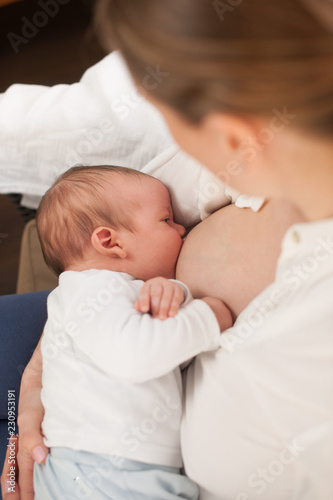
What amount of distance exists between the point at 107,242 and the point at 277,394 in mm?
464

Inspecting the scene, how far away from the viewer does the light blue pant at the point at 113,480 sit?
81cm

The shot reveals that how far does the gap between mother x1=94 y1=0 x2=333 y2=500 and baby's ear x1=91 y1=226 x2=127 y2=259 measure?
0.28 m

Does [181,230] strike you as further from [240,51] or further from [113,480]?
[240,51]

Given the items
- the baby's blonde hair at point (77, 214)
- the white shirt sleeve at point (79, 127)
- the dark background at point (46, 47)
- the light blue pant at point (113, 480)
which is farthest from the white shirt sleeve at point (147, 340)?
the dark background at point (46, 47)

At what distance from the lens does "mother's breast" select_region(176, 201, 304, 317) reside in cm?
80

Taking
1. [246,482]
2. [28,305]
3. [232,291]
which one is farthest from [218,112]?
[28,305]

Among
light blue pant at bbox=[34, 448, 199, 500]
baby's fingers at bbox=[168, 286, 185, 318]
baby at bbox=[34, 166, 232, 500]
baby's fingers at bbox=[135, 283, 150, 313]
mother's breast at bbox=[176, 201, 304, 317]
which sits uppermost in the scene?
mother's breast at bbox=[176, 201, 304, 317]

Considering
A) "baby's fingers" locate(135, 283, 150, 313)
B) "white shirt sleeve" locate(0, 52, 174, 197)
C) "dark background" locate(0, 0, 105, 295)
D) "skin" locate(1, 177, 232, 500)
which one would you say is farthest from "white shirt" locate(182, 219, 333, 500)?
"dark background" locate(0, 0, 105, 295)

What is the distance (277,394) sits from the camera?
70cm

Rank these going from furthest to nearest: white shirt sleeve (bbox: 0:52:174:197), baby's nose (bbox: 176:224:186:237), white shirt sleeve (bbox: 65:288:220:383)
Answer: white shirt sleeve (bbox: 0:52:174:197) → baby's nose (bbox: 176:224:186:237) → white shirt sleeve (bbox: 65:288:220:383)

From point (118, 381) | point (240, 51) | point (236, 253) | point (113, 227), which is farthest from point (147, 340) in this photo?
point (240, 51)

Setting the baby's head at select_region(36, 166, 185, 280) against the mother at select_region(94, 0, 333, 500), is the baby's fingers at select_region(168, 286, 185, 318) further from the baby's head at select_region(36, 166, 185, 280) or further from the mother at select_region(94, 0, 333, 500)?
the baby's head at select_region(36, 166, 185, 280)

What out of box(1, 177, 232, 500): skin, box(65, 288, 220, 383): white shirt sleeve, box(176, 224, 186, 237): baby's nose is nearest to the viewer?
box(65, 288, 220, 383): white shirt sleeve

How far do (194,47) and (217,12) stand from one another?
4 cm
